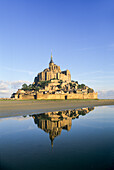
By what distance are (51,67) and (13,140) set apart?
133 m

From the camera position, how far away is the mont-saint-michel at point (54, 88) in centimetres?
7975

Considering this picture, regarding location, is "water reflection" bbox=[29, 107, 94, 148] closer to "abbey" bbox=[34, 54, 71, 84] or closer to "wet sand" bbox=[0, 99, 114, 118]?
"wet sand" bbox=[0, 99, 114, 118]

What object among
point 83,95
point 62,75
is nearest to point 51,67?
point 62,75

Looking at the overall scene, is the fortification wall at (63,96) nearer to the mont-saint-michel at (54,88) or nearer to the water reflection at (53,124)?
the mont-saint-michel at (54,88)

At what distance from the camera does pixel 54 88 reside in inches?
3866

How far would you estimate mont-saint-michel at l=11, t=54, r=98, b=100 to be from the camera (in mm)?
79750

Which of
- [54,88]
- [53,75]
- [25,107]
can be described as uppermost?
[53,75]

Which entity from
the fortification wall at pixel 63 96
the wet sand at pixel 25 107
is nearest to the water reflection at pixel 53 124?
the wet sand at pixel 25 107

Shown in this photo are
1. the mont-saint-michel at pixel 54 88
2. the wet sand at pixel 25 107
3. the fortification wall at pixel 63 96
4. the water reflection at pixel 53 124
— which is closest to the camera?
the water reflection at pixel 53 124

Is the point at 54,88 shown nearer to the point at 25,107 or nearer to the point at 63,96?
the point at 63,96

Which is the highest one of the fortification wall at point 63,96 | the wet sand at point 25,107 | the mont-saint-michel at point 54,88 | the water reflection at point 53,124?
the mont-saint-michel at point 54,88

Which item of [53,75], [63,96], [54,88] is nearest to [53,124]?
[63,96]

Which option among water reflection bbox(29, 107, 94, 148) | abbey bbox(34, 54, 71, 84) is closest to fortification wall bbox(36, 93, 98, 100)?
abbey bbox(34, 54, 71, 84)

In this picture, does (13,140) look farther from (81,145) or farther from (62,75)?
(62,75)
